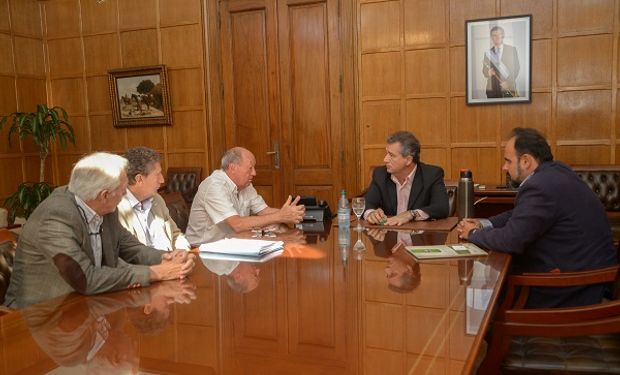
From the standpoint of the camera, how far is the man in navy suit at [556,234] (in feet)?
8.55

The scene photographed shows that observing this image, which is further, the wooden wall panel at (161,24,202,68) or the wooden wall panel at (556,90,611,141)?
the wooden wall panel at (161,24,202,68)

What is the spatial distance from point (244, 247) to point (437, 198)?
1.62 m

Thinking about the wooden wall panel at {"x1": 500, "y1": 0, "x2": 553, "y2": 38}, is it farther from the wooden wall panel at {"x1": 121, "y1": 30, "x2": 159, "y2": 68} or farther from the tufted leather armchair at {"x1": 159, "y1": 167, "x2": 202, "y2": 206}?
the wooden wall panel at {"x1": 121, "y1": 30, "x2": 159, "y2": 68}

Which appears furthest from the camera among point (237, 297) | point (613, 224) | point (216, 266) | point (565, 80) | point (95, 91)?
point (95, 91)

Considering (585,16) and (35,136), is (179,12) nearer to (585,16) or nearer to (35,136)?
(35,136)

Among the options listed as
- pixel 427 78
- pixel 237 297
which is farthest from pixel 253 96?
pixel 237 297

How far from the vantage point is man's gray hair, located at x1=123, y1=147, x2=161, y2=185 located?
299cm

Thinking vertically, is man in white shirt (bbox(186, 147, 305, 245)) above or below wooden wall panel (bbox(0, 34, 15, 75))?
below

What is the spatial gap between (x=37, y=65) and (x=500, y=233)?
7710 mm

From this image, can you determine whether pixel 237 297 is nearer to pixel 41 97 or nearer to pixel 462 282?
pixel 462 282

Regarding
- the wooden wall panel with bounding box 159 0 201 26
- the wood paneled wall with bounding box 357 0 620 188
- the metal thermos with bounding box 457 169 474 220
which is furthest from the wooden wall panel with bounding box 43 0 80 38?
the metal thermos with bounding box 457 169 474 220

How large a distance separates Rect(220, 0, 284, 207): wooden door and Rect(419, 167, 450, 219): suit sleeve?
3.47 meters

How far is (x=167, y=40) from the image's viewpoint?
7520mm

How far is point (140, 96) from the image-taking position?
25.2 ft
